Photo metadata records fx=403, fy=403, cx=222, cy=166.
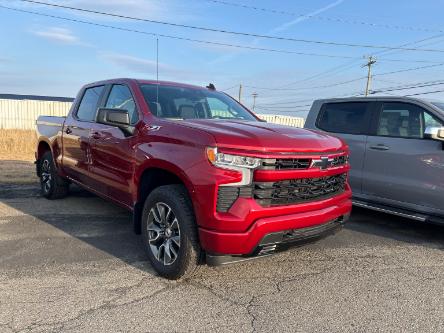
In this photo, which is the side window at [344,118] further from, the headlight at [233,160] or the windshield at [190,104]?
the headlight at [233,160]

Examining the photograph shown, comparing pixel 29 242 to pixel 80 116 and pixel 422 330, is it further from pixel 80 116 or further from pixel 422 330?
pixel 422 330

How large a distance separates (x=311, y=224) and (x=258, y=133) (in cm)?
93

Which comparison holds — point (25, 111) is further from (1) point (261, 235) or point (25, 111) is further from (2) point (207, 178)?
(1) point (261, 235)

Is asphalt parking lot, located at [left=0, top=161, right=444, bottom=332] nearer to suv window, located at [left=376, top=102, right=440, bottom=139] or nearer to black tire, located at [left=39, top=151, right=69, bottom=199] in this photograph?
black tire, located at [left=39, top=151, right=69, bottom=199]

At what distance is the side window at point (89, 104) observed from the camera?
5.44 metres

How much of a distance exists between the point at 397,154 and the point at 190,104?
2917mm

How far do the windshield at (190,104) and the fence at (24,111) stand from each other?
2956 cm

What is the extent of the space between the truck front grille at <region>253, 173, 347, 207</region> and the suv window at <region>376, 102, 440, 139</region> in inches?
84.2

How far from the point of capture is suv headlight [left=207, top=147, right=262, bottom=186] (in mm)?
3219

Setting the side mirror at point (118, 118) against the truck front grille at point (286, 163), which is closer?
the truck front grille at point (286, 163)

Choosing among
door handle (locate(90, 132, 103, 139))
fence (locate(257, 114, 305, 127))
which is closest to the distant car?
door handle (locate(90, 132, 103, 139))

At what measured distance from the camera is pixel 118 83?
16.3 feet

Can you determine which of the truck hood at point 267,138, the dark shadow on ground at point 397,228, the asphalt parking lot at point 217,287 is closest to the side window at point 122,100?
the truck hood at point 267,138

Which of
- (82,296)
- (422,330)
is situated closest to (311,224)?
(422,330)
